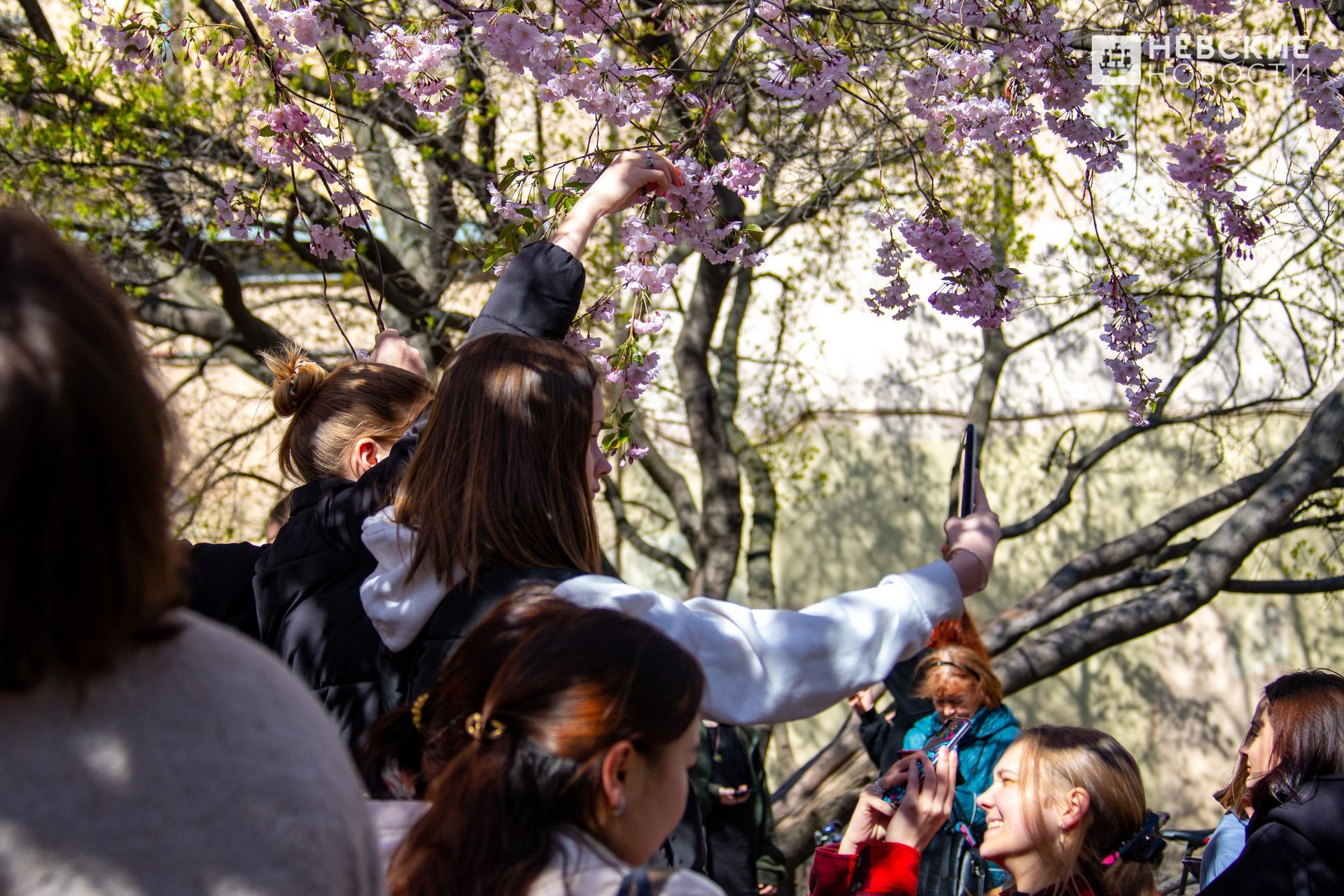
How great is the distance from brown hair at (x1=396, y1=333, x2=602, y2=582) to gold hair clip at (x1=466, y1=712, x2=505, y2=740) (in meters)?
0.35

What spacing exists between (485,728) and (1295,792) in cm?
178

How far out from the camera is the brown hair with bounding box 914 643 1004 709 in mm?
3508

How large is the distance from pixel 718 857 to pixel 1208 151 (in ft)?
8.07

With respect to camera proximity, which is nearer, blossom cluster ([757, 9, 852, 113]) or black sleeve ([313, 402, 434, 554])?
black sleeve ([313, 402, 434, 554])

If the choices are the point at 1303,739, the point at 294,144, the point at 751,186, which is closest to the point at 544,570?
the point at 1303,739

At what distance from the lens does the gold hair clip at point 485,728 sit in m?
1.18

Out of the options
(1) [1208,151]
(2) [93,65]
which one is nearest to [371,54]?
(1) [1208,151]

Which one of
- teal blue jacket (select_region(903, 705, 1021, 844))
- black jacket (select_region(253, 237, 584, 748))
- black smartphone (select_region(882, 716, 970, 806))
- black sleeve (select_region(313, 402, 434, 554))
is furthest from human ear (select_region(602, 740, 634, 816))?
teal blue jacket (select_region(903, 705, 1021, 844))

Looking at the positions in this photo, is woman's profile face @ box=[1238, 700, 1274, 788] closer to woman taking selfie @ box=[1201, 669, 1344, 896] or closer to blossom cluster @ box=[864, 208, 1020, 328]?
woman taking selfie @ box=[1201, 669, 1344, 896]

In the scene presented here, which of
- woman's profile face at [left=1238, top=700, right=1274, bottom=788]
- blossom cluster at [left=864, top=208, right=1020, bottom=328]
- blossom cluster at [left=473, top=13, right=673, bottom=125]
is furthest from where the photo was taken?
blossom cluster at [left=864, top=208, right=1020, bottom=328]

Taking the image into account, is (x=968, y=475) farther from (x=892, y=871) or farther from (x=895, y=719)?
(x=895, y=719)

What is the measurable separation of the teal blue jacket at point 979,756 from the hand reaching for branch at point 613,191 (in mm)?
1908

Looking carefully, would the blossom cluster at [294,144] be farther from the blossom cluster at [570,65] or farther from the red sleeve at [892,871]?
the red sleeve at [892,871]

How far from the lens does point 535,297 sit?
2.01 meters
